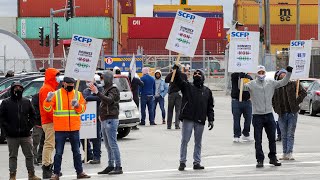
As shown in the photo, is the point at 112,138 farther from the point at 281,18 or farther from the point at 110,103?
the point at 281,18

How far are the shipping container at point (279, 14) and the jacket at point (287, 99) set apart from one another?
2610 inches

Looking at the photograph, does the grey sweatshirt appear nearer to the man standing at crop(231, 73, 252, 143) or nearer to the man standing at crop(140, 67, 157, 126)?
the man standing at crop(231, 73, 252, 143)

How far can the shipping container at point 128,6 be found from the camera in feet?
331

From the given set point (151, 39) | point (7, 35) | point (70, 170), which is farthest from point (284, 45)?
point (70, 170)

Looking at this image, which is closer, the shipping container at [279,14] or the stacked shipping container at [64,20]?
the stacked shipping container at [64,20]

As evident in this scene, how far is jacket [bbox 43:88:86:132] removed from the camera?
48.5 feet

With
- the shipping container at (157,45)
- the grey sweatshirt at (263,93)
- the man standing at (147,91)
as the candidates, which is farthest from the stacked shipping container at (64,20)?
the grey sweatshirt at (263,93)

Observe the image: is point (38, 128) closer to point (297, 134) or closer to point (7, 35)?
point (297, 134)

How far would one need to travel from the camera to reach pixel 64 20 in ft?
254

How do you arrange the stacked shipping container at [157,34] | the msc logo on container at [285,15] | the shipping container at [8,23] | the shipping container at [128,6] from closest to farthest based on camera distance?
the stacked shipping container at [157,34]
the msc logo on container at [285,15]
the shipping container at [8,23]
the shipping container at [128,6]

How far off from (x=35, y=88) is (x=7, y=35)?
35918 millimetres

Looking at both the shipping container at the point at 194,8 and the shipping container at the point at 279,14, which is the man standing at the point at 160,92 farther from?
the shipping container at the point at 194,8

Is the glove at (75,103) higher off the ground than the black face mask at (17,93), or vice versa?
the black face mask at (17,93)

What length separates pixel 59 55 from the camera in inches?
3093
